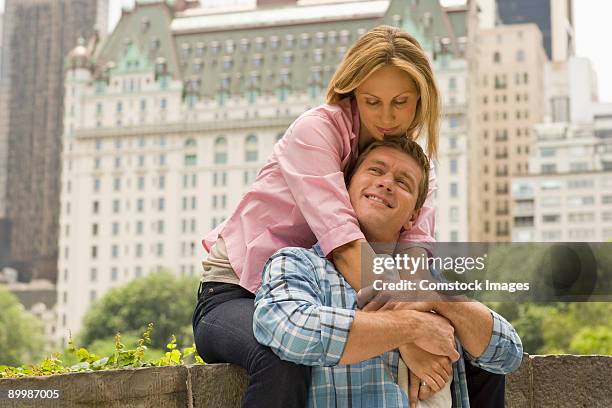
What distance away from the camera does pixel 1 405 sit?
2145mm

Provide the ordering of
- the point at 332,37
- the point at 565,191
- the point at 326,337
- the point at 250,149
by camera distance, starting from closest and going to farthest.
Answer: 1. the point at 326,337
2. the point at 565,191
3. the point at 250,149
4. the point at 332,37

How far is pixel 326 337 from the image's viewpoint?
1.92 meters

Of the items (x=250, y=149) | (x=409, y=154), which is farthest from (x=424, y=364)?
(x=250, y=149)

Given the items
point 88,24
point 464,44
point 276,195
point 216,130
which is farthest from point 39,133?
point 276,195

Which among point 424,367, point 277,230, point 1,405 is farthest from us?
point 277,230

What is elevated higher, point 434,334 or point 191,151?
point 191,151

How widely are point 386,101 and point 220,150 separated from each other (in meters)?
58.9

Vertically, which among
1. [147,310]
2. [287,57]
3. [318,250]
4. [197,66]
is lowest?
[147,310]

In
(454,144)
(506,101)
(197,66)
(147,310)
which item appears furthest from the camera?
(197,66)

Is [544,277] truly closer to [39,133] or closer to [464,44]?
[464,44]

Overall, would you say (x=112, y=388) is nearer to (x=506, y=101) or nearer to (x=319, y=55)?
(x=319, y=55)

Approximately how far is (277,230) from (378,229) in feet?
0.76

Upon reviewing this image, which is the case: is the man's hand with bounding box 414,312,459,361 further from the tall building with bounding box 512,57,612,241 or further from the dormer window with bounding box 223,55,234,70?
the dormer window with bounding box 223,55,234,70

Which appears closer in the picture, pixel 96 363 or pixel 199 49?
pixel 96 363
